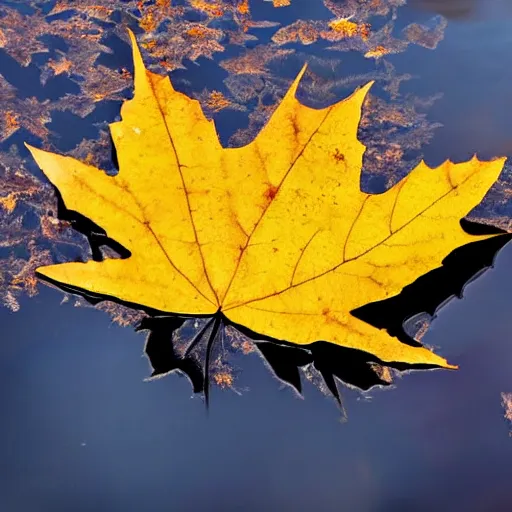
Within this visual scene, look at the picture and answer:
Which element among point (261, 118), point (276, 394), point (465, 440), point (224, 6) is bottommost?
point (465, 440)

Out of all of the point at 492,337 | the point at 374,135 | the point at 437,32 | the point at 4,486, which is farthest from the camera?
the point at 437,32

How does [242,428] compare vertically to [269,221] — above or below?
below

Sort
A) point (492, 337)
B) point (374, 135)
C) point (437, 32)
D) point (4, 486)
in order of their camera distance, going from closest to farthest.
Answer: point (4, 486) → point (492, 337) → point (374, 135) → point (437, 32)

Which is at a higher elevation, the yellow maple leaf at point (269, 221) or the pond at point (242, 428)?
the yellow maple leaf at point (269, 221)

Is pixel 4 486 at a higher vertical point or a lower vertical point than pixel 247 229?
lower

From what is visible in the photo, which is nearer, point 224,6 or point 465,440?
point 465,440

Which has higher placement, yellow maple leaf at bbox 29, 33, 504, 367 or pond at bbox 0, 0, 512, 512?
yellow maple leaf at bbox 29, 33, 504, 367

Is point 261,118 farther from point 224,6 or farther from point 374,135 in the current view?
point 224,6

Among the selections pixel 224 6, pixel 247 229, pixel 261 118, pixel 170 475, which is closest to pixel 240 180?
pixel 247 229
